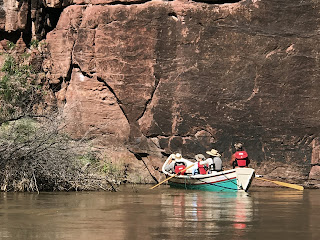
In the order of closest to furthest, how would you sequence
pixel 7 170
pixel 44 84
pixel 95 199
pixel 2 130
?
pixel 95 199, pixel 7 170, pixel 2 130, pixel 44 84

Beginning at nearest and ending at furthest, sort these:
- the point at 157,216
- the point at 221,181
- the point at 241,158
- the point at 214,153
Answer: the point at 157,216, the point at 221,181, the point at 241,158, the point at 214,153

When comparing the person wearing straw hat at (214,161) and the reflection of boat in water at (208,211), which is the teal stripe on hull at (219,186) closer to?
the reflection of boat in water at (208,211)

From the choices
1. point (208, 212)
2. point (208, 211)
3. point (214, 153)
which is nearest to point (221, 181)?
point (214, 153)

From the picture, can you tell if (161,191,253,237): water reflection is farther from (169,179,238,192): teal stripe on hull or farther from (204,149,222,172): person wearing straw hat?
(204,149,222,172): person wearing straw hat

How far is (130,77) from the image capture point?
24.8 meters

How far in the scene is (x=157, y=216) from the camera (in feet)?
47.8

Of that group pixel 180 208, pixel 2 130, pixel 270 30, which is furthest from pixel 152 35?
pixel 180 208

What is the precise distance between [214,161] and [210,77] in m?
2.87

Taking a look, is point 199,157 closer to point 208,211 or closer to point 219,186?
point 219,186

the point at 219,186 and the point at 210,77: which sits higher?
the point at 210,77

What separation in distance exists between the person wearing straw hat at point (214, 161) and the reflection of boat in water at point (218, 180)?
52 cm

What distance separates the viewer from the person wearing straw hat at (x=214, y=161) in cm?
2288

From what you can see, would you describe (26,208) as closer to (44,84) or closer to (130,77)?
(130,77)

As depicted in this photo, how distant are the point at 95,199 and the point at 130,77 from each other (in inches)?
291
